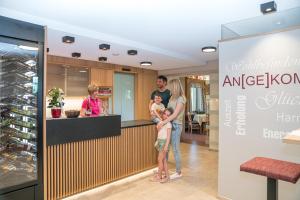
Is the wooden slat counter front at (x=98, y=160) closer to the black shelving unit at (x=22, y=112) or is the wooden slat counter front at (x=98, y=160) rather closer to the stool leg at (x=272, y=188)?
the black shelving unit at (x=22, y=112)

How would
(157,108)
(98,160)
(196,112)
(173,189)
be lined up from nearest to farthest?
(173,189) < (98,160) < (157,108) < (196,112)

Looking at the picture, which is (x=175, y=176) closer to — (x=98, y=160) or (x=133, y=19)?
(x=98, y=160)

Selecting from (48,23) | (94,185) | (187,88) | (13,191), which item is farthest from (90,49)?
(187,88)

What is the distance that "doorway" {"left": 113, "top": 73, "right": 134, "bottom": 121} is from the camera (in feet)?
21.4

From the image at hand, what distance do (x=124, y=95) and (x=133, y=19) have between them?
386cm

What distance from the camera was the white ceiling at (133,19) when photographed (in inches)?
101

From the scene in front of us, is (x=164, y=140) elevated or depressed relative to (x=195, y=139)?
elevated

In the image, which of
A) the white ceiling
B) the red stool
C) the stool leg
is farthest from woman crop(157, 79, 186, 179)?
the stool leg

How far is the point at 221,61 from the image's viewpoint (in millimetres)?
3002

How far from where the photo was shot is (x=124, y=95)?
265 inches

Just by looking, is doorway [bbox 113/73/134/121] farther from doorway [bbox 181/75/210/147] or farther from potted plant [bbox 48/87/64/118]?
potted plant [bbox 48/87/64/118]

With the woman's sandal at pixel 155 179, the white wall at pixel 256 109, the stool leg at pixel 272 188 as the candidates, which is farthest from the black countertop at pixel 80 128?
the stool leg at pixel 272 188

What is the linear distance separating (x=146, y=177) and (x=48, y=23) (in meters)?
2.70

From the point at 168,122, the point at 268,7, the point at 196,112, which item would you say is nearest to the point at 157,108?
the point at 168,122
